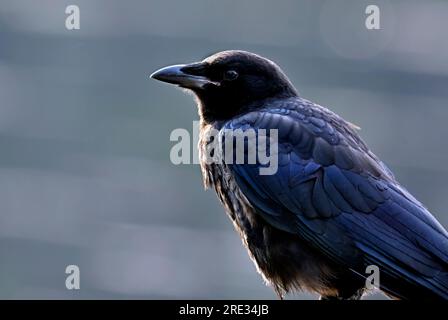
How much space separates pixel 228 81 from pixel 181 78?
9.0 inches

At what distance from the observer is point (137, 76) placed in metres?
9.24

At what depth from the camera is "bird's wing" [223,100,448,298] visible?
18.9 feet

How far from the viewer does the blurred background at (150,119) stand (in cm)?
872

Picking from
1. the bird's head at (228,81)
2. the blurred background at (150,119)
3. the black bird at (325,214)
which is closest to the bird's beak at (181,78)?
the bird's head at (228,81)

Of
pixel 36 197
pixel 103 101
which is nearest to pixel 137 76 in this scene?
pixel 103 101

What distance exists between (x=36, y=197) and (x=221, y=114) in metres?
2.81

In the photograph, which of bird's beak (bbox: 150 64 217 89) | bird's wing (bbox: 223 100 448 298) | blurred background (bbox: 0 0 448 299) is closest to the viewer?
bird's wing (bbox: 223 100 448 298)

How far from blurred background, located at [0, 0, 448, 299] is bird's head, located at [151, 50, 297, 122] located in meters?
2.22

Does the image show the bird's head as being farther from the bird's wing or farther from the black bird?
the bird's wing

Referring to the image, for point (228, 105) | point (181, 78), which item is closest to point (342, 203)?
point (228, 105)

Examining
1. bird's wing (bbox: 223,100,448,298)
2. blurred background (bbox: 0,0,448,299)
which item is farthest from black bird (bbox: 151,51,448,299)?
blurred background (bbox: 0,0,448,299)

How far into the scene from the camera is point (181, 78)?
6473 mm

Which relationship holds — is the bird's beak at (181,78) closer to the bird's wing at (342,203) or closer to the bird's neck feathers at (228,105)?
the bird's neck feathers at (228,105)
